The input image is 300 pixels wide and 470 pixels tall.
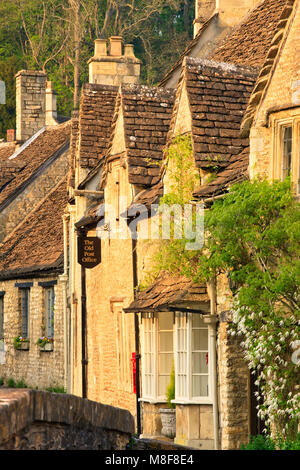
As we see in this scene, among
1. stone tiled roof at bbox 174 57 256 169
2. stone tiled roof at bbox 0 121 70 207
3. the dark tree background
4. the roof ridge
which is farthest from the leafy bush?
the dark tree background

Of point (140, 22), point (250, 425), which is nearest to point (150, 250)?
point (250, 425)

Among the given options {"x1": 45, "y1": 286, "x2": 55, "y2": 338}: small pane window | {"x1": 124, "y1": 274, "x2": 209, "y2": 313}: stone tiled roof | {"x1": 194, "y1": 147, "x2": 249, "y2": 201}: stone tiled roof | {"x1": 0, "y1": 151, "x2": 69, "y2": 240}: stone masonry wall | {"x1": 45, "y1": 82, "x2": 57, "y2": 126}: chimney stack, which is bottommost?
{"x1": 45, "y1": 286, "x2": 55, "y2": 338}: small pane window

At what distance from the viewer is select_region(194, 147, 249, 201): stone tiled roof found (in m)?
19.5

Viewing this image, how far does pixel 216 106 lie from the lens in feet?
71.2

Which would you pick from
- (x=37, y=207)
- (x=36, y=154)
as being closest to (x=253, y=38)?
(x=37, y=207)

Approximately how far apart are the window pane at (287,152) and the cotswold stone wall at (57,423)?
6875 millimetres

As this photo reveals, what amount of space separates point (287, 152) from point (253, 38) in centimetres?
764

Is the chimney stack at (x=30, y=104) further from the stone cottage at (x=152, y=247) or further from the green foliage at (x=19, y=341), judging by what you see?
the stone cottage at (x=152, y=247)

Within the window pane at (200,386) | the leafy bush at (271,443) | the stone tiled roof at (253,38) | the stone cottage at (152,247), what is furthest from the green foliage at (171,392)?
the stone tiled roof at (253,38)

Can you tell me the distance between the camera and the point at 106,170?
25.8 m

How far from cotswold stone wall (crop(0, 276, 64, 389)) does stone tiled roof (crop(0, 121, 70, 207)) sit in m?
3.49

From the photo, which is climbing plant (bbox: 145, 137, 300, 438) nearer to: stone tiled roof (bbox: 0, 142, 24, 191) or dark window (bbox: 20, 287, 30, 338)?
dark window (bbox: 20, 287, 30, 338)

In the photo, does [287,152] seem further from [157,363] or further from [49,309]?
[49,309]

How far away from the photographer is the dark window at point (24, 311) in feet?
116
